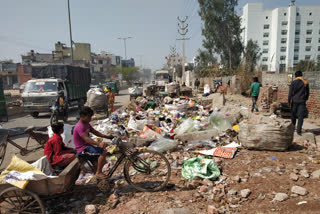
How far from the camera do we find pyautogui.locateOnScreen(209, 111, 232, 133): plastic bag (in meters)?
6.22

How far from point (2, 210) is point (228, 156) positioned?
12.0 ft

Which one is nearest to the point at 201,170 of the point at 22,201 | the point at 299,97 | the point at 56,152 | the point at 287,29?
the point at 56,152

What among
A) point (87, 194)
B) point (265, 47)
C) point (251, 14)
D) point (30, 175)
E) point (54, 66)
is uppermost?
point (251, 14)

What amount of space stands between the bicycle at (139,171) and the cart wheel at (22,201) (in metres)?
0.83

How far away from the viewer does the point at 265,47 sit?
61.7m

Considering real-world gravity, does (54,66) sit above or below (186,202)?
above

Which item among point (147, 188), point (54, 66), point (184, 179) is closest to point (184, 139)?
point (184, 179)

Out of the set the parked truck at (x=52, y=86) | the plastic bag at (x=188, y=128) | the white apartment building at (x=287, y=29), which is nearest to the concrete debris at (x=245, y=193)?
the plastic bag at (x=188, y=128)

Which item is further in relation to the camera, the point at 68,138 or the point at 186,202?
the point at 68,138

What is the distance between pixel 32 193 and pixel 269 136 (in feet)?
13.3

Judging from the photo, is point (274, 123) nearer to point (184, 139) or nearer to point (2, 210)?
point (184, 139)

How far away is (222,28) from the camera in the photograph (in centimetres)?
3027

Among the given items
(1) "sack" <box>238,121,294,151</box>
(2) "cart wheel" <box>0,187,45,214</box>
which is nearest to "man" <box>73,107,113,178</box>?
(2) "cart wheel" <box>0,187,45,214</box>

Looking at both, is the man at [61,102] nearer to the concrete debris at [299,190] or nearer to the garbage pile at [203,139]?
the garbage pile at [203,139]
